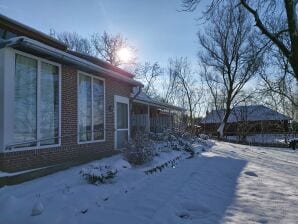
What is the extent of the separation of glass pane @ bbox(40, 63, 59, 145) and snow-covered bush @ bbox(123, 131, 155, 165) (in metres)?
2.03

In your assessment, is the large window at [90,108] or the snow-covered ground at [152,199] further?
the large window at [90,108]

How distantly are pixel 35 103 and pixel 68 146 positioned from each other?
1.89 metres

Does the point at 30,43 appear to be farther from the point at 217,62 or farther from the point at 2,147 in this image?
the point at 217,62

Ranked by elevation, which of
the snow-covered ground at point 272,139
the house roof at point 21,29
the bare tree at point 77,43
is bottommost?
the snow-covered ground at point 272,139

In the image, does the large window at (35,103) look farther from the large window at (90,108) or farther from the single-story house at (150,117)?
the single-story house at (150,117)

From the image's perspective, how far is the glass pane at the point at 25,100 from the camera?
764cm

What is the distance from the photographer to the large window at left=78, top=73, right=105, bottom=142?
1046 cm

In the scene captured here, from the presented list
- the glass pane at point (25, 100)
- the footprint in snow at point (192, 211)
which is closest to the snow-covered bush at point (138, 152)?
the glass pane at point (25, 100)

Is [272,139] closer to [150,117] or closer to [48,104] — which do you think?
[150,117]

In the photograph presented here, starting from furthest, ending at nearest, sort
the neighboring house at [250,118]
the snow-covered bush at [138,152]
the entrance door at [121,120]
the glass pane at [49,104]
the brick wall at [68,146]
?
the neighboring house at [250,118] → the entrance door at [121,120] → the snow-covered bush at [138,152] → the glass pane at [49,104] → the brick wall at [68,146]

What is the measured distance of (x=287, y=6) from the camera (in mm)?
10797

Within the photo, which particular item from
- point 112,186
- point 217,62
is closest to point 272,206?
point 112,186

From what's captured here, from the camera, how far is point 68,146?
952 cm

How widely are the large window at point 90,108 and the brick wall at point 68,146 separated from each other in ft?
1.01
